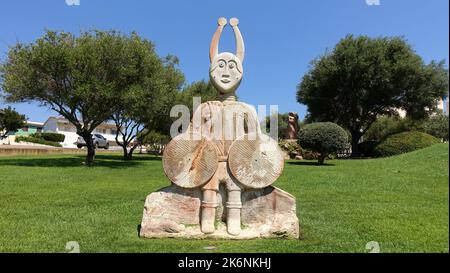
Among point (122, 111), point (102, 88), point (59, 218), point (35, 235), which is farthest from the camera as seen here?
point (122, 111)

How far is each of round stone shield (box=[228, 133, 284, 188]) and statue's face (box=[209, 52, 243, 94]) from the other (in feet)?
3.62

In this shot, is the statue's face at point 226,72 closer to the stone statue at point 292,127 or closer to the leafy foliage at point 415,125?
the stone statue at point 292,127

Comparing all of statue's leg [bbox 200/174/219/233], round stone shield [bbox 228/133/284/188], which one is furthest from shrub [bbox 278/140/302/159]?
statue's leg [bbox 200/174/219/233]

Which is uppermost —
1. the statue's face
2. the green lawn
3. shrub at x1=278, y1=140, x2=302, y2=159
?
the statue's face

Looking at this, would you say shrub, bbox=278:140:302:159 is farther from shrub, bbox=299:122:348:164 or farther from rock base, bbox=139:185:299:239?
rock base, bbox=139:185:299:239

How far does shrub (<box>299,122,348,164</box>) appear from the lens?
19.5 meters

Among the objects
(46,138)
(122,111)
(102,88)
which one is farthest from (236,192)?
(46,138)

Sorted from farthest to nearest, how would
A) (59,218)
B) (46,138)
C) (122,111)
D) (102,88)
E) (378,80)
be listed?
1. (46,138)
2. (378,80)
3. (122,111)
4. (102,88)
5. (59,218)

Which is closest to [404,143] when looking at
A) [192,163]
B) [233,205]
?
[233,205]

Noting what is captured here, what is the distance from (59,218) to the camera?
23.3 feet

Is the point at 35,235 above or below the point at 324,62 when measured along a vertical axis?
below

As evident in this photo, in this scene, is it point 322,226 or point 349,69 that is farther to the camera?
point 349,69

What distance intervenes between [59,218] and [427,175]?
10.7 meters

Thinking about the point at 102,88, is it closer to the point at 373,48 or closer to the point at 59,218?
the point at 59,218
